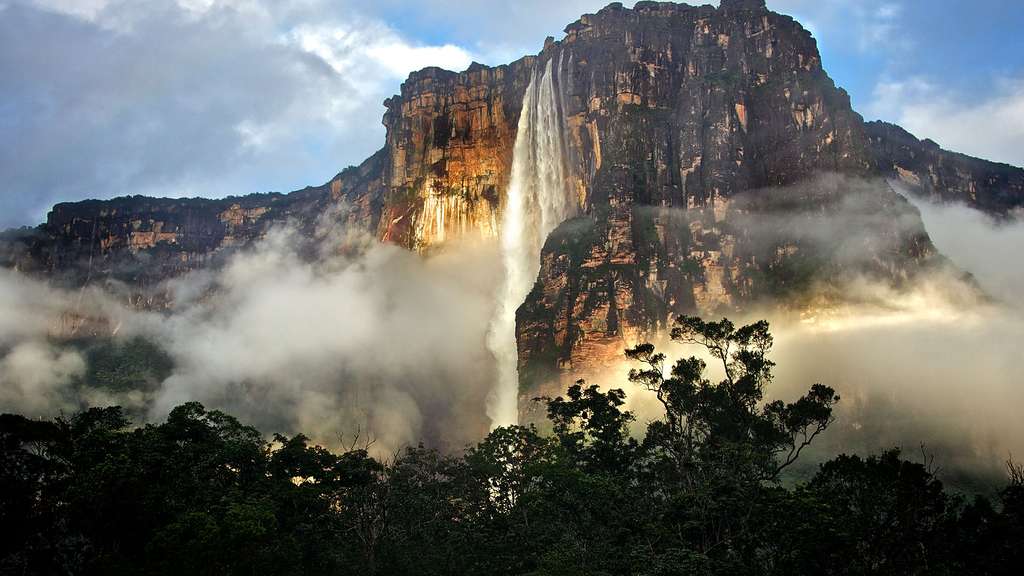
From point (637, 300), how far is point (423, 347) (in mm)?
41708

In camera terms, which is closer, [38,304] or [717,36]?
[717,36]

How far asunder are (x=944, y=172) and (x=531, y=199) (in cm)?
7776

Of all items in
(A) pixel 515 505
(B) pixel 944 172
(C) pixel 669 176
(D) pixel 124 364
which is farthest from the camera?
(D) pixel 124 364

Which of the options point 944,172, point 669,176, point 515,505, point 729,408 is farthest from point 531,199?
point 515,505

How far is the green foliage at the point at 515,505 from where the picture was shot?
48.3 m

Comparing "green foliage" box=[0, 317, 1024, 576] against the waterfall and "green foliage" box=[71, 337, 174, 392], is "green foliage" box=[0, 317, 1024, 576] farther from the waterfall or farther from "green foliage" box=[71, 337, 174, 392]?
"green foliage" box=[71, 337, 174, 392]

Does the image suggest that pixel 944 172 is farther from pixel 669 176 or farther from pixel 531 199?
pixel 531 199

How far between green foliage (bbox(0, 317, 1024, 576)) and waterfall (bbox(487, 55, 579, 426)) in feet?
199

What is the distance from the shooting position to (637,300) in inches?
4348

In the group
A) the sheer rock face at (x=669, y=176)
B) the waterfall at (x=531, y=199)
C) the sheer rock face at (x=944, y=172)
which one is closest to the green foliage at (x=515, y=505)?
the sheer rock face at (x=669, y=176)

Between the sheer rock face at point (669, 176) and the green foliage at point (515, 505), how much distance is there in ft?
134

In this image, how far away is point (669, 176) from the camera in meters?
124

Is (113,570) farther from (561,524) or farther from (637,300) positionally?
(637,300)

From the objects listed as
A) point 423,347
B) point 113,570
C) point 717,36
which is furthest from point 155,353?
point 113,570
